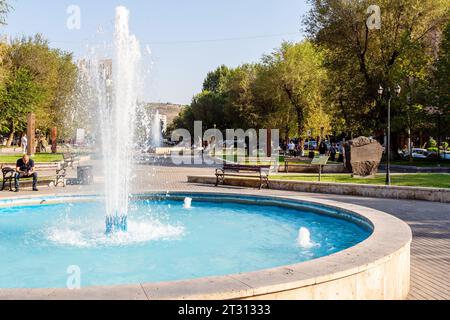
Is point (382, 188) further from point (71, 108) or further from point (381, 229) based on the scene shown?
point (71, 108)

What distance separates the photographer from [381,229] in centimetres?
714

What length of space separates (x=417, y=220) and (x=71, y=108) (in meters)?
50.6

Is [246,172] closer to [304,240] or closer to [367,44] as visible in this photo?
[304,240]

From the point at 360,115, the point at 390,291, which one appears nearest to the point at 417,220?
the point at 390,291

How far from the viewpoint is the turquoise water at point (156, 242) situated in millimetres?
6789

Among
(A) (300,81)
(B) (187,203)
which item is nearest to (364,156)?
(B) (187,203)

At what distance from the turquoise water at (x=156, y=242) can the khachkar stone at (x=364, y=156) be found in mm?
8324

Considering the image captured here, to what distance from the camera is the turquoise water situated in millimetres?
6789

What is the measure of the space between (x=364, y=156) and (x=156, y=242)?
44.7ft

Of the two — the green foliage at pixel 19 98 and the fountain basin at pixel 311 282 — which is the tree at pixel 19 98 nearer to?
the green foliage at pixel 19 98

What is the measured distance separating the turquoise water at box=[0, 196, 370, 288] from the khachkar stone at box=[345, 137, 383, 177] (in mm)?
8324

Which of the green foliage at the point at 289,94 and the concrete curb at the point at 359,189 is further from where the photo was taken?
the green foliage at the point at 289,94

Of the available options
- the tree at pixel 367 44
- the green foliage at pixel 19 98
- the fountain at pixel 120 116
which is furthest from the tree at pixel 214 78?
the fountain at pixel 120 116

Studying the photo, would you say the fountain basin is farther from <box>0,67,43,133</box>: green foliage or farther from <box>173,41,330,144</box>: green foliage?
<box>0,67,43,133</box>: green foliage
